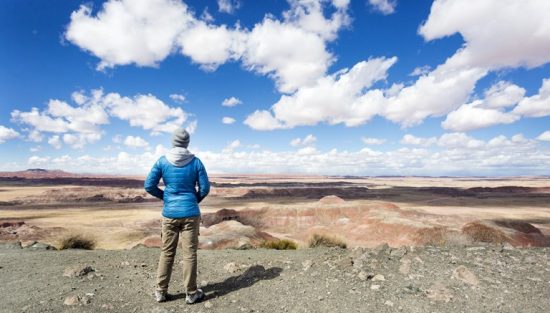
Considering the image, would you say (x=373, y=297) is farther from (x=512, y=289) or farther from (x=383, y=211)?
(x=383, y=211)

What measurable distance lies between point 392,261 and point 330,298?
191cm

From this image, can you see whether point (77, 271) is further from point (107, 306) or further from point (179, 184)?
point (179, 184)

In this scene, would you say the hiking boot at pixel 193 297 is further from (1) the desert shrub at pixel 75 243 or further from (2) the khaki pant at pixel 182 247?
(1) the desert shrub at pixel 75 243

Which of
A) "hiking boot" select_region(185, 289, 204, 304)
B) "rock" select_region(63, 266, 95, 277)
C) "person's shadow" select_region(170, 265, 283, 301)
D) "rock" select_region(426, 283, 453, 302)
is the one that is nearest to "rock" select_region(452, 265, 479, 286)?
"rock" select_region(426, 283, 453, 302)

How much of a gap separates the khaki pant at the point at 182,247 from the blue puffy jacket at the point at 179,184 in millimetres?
131

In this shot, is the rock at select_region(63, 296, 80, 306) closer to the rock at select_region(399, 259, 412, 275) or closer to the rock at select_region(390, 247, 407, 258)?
the rock at select_region(399, 259, 412, 275)

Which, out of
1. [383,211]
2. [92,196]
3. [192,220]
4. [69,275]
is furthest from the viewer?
[92,196]

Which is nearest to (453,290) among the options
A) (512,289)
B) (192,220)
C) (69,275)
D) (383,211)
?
(512,289)

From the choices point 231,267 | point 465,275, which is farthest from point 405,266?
point 231,267

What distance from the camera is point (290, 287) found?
245 inches

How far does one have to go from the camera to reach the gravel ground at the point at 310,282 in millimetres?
5391

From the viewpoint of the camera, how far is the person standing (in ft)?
18.2

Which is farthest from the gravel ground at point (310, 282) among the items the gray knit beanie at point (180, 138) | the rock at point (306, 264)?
the gray knit beanie at point (180, 138)

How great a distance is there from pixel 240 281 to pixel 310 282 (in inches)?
49.3
